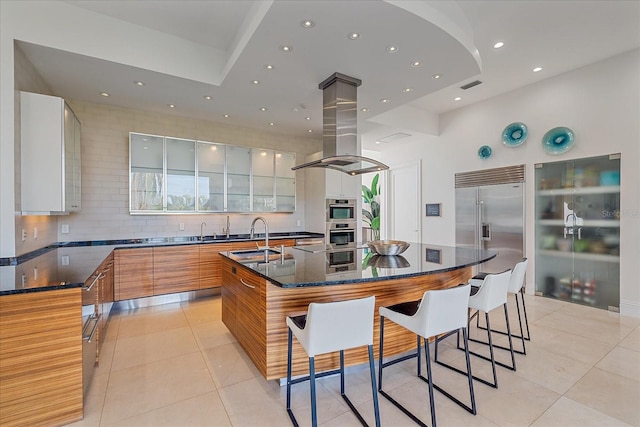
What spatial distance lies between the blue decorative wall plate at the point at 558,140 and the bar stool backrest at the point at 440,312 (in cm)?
375

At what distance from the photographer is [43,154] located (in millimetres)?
2764

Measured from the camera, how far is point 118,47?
2918 millimetres

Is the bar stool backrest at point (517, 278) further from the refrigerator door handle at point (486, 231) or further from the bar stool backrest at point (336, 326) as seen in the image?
the refrigerator door handle at point (486, 231)

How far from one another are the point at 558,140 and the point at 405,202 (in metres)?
3.05

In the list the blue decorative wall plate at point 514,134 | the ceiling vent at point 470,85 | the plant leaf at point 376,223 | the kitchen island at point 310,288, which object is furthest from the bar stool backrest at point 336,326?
the plant leaf at point 376,223

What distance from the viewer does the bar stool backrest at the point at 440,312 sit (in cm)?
181

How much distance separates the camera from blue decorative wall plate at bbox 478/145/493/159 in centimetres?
511

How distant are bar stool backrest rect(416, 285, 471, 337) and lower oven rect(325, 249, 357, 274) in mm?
589

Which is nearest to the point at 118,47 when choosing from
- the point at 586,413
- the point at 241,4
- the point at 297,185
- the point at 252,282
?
the point at 241,4

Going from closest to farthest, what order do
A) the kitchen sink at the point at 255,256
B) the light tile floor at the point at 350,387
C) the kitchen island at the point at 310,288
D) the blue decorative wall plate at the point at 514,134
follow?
the light tile floor at the point at 350,387 < the kitchen island at the point at 310,288 < the kitchen sink at the point at 255,256 < the blue decorative wall plate at the point at 514,134

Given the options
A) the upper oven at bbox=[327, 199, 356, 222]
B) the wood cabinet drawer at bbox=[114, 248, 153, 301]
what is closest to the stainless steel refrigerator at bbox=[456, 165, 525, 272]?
the upper oven at bbox=[327, 199, 356, 222]

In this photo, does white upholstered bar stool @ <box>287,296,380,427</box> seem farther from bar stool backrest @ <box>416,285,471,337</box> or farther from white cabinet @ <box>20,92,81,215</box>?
white cabinet @ <box>20,92,81,215</box>

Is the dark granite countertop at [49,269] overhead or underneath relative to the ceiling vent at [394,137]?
underneath

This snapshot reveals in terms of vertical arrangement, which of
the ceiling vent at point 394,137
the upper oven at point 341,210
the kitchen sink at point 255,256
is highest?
the ceiling vent at point 394,137
